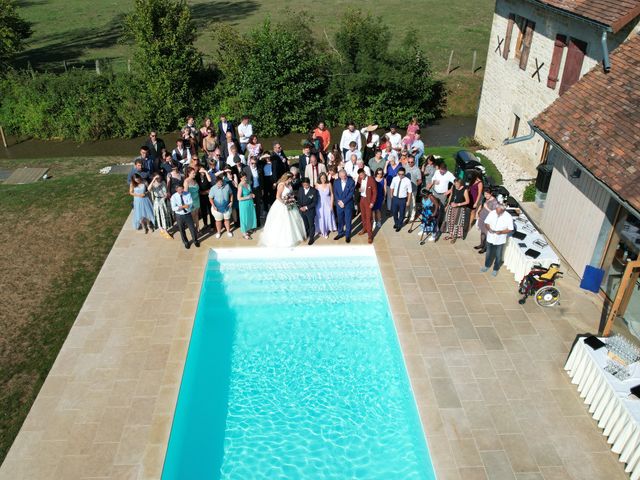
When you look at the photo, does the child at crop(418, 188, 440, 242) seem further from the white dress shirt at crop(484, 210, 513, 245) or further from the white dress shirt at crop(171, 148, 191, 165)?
the white dress shirt at crop(171, 148, 191, 165)

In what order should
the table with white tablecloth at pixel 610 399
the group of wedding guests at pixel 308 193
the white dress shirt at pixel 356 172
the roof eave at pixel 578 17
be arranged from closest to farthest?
the table with white tablecloth at pixel 610 399 → the roof eave at pixel 578 17 → the group of wedding guests at pixel 308 193 → the white dress shirt at pixel 356 172

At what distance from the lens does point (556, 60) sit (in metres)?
15.4

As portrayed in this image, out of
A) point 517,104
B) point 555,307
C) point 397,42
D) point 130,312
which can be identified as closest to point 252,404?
point 130,312

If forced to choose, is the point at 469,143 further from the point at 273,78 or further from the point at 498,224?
the point at 498,224

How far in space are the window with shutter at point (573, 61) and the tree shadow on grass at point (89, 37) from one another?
20.0 metres

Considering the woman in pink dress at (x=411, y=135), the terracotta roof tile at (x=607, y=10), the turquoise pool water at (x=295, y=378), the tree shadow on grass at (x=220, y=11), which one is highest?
the terracotta roof tile at (x=607, y=10)

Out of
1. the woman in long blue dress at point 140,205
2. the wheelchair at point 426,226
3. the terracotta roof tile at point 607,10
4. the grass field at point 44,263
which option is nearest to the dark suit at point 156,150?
the woman in long blue dress at point 140,205

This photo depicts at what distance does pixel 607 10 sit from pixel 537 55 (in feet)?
13.4

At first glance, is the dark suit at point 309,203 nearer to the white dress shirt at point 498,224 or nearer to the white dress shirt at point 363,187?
the white dress shirt at point 363,187

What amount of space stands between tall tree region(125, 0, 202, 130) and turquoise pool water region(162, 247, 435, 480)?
41.3 ft

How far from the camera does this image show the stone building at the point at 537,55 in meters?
12.5

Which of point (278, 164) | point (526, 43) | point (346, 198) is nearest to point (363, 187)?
point (346, 198)

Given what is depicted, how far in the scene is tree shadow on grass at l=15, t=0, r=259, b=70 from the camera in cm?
2898

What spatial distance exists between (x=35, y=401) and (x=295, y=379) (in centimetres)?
420
